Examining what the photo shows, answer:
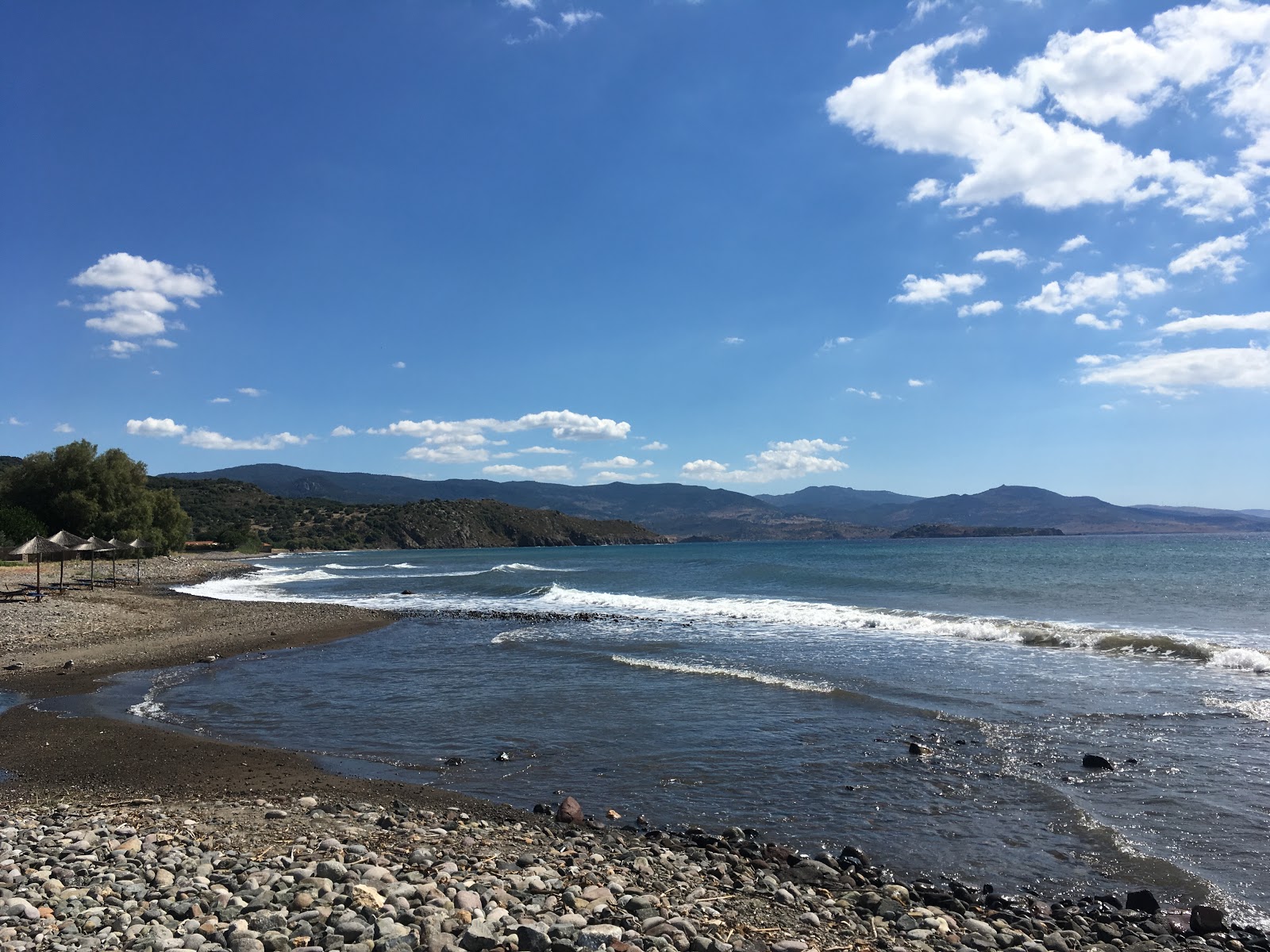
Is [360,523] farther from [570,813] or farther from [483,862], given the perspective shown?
[483,862]

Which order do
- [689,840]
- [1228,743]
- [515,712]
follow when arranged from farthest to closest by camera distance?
1. [515,712]
2. [1228,743]
3. [689,840]

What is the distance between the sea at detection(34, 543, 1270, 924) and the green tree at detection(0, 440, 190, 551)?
45.2 meters

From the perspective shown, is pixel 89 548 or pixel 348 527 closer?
pixel 89 548

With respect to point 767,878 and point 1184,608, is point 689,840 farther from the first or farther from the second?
point 1184,608

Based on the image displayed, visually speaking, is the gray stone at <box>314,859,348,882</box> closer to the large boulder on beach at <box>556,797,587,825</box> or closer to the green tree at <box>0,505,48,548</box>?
the large boulder on beach at <box>556,797,587,825</box>

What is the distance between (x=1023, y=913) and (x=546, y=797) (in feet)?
16.6

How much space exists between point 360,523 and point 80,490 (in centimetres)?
8547

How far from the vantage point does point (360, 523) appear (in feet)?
465

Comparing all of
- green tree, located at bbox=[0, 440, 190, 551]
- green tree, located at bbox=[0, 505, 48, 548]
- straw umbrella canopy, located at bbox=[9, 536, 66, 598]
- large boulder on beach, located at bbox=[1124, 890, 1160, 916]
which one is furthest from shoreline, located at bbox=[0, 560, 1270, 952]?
green tree, located at bbox=[0, 440, 190, 551]

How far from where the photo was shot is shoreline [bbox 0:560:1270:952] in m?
5.05

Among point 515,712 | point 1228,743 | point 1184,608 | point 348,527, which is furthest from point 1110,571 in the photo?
point 348,527

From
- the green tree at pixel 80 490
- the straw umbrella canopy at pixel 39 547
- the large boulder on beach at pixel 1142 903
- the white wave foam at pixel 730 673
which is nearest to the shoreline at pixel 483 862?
the large boulder on beach at pixel 1142 903

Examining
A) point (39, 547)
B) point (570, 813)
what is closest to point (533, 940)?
point (570, 813)

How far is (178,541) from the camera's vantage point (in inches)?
2842
